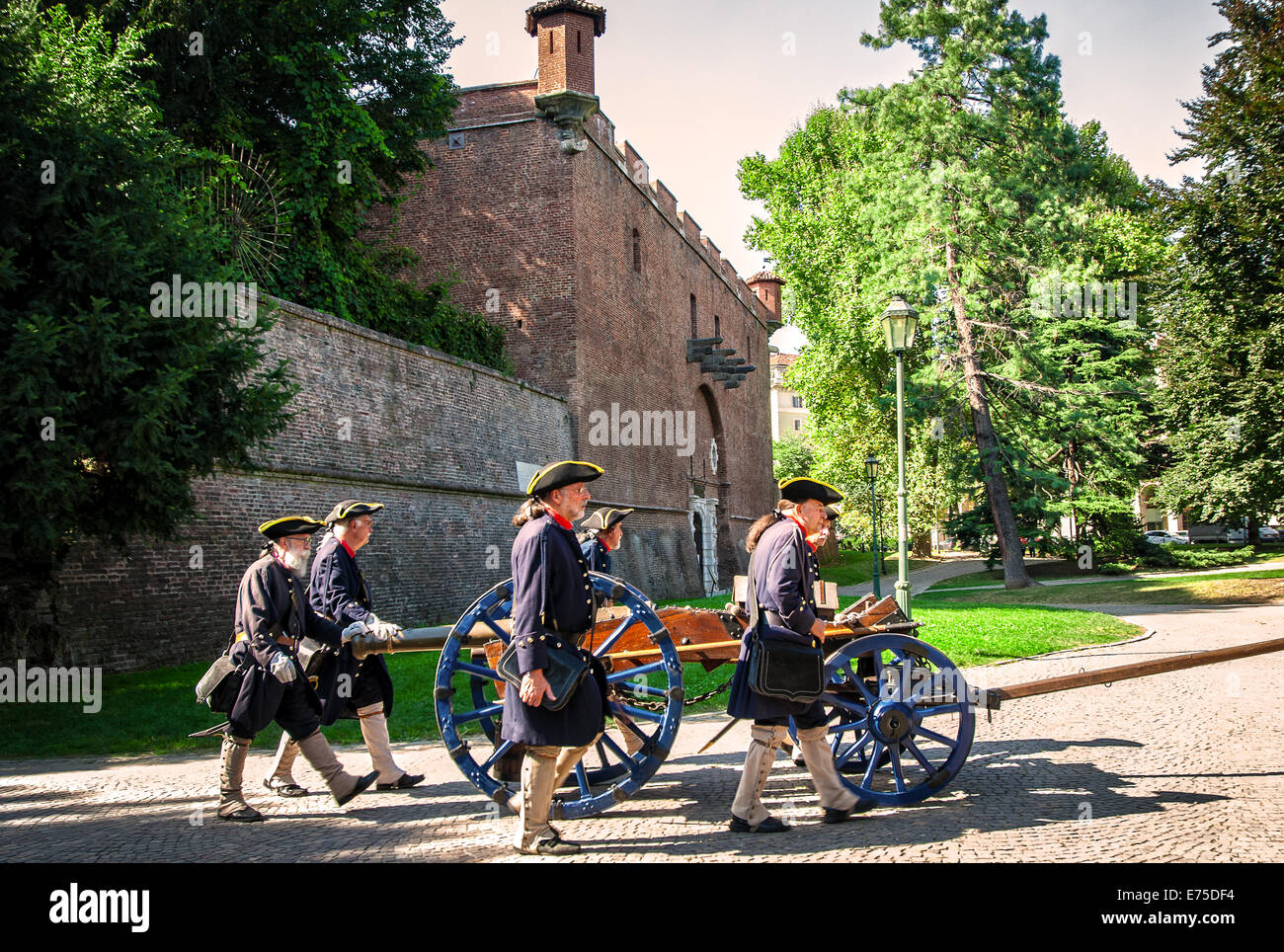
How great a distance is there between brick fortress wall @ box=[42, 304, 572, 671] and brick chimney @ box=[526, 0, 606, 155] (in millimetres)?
7097

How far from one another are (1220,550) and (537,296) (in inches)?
1031

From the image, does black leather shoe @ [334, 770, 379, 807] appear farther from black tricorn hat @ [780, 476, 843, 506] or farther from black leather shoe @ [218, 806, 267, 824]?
black tricorn hat @ [780, 476, 843, 506]

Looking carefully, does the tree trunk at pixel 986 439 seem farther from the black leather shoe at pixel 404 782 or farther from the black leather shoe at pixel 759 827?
the black leather shoe at pixel 759 827

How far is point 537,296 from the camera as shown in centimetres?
2322

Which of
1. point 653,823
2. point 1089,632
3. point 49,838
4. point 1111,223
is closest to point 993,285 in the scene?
point 1111,223

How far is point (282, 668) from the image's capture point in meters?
5.29

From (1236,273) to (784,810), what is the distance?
22.6 meters

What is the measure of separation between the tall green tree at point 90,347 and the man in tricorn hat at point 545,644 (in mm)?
5844

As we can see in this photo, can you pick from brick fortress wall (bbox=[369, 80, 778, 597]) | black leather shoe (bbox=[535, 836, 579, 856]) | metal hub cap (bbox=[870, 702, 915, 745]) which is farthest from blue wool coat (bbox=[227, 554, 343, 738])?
brick fortress wall (bbox=[369, 80, 778, 597])

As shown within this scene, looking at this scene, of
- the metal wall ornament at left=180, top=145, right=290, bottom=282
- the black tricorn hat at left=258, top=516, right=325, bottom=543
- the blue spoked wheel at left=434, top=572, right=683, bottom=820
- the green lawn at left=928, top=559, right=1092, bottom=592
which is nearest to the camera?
the blue spoked wheel at left=434, top=572, right=683, bottom=820

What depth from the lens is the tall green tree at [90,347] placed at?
8.31m

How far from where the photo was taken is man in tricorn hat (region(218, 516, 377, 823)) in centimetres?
544
